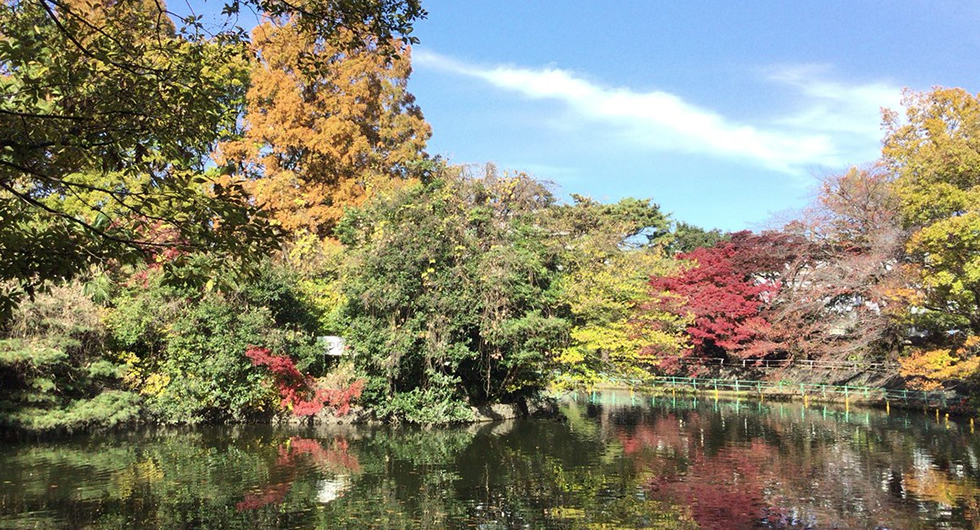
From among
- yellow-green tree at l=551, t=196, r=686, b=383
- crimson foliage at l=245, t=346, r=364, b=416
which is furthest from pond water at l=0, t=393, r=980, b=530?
yellow-green tree at l=551, t=196, r=686, b=383

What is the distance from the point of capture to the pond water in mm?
9039

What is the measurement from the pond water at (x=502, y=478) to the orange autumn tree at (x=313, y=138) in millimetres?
9180

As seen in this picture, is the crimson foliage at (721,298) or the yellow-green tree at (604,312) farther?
the crimson foliage at (721,298)

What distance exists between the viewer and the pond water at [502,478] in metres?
9.04

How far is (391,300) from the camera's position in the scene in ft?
57.0

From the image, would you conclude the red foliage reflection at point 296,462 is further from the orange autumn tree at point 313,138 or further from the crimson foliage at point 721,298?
the crimson foliage at point 721,298

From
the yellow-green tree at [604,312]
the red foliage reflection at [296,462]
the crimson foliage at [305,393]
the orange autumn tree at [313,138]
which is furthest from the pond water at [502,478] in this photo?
the orange autumn tree at [313,138]

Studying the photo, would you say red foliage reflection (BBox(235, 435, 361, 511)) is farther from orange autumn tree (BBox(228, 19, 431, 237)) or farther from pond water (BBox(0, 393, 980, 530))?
orange autumn tree (BBox(228, 19, 431, 237))

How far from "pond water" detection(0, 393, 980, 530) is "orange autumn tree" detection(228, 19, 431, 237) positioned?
30.1 ft

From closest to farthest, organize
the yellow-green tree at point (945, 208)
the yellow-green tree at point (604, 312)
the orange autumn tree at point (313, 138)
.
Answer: the yellow-green tree at point (945, 208) < the yellow-green tree at point (604, 312) < the orange autumn tree at point (313, 138)

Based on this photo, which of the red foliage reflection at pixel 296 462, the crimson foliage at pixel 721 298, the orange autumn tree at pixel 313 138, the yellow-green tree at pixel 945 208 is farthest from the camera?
the crimson foliage at pixel 721 298

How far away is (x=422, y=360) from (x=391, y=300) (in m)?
1.98

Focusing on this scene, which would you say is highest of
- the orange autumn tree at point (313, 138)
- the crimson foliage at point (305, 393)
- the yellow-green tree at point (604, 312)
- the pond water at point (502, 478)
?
the orange autumn tree at point (313, 138)

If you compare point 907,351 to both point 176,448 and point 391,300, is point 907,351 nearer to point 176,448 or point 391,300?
point 391,300
